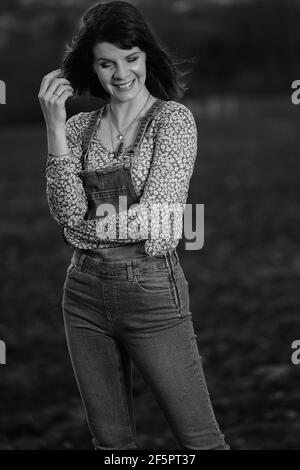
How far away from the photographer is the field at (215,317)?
409 centimetres

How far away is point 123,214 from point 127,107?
0.91 ft

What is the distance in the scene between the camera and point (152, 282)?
199 centimetres

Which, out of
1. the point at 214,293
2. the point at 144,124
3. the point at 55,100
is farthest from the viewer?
the point at 214,293

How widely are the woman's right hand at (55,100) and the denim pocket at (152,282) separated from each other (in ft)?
1.35

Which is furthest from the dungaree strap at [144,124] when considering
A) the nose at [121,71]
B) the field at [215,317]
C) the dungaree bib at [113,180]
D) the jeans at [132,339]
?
the field at [215,317]

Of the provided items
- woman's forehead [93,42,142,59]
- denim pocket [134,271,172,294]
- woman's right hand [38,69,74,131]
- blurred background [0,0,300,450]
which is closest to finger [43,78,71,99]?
woman's right hand [38,69,74,131]

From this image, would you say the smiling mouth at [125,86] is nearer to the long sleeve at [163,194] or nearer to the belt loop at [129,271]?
the long sleeve at [163,194]

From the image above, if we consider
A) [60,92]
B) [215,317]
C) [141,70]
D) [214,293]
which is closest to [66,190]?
[60,92]

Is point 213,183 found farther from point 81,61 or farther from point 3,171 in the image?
point 81,61

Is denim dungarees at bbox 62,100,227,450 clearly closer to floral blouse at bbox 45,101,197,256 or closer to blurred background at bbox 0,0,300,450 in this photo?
floral blouse at bbox 45,101,197,256

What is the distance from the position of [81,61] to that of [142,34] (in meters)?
0.17

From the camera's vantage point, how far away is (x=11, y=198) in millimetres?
12508

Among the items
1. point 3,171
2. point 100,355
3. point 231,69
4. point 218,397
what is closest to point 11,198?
point 3,171

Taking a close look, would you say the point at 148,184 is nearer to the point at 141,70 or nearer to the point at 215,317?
the point at 141,70
